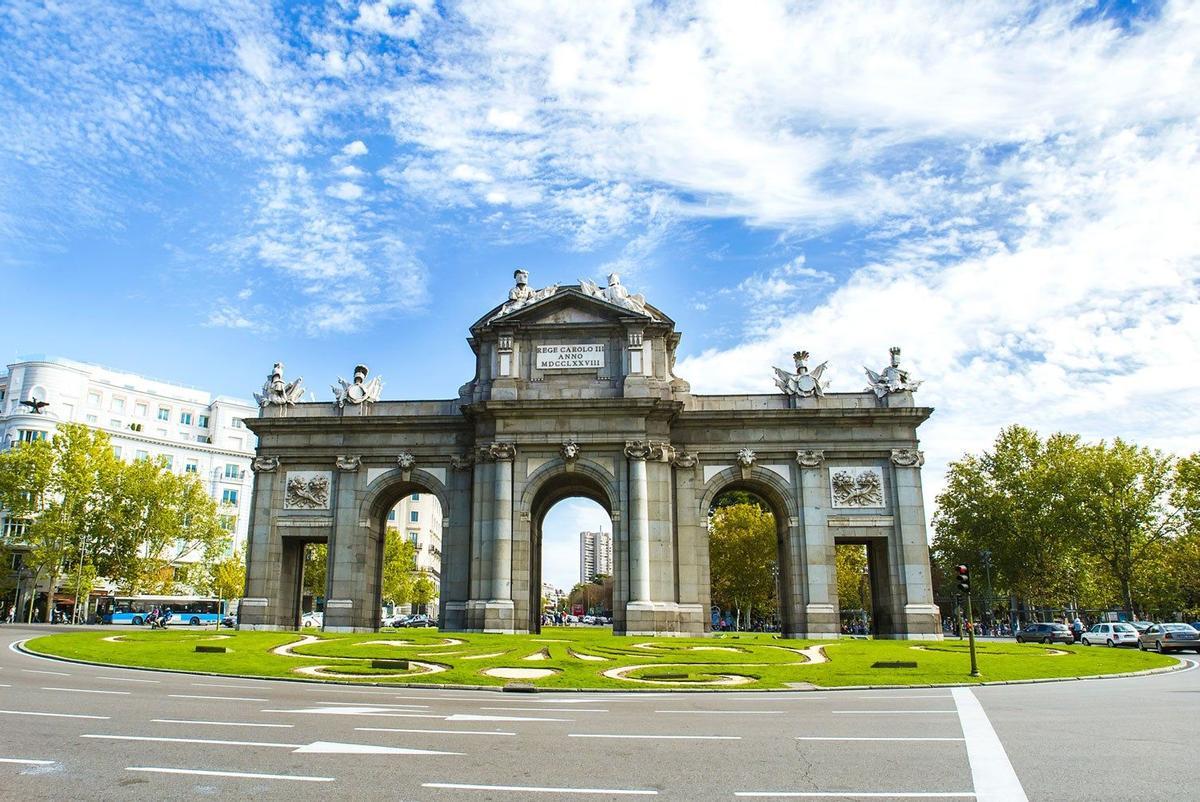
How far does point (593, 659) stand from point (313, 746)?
19.9 m

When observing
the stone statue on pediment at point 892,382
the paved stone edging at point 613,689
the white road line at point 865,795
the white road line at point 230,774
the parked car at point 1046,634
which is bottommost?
the parked car at point 1046,634

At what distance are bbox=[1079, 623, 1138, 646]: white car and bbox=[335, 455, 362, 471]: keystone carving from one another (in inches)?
1945

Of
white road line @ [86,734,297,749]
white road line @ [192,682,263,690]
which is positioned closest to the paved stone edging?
white road line @ [192,682,263,690]

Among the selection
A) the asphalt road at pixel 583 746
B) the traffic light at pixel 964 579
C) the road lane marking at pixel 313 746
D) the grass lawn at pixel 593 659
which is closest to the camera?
the asphalt road at pixel 583 746

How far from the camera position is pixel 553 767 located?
1157 cm

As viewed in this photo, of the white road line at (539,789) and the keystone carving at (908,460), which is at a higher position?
the keystone carving at (908,460)

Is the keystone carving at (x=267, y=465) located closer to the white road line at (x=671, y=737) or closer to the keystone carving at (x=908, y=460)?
the keystone carving at (x=908, y=460)

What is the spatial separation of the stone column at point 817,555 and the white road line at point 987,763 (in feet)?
94.2

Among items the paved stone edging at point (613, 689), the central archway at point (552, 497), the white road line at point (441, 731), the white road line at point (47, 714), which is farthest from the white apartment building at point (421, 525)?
the white road line at point (441, 731)

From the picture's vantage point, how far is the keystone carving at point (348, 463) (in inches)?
1978

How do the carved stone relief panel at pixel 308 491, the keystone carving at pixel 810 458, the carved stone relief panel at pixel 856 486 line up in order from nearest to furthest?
the carved stone relief panel at pixel 856 486 → the keystone carving at pixel 810 458 → the carved stone relief panel at pixel 308 491

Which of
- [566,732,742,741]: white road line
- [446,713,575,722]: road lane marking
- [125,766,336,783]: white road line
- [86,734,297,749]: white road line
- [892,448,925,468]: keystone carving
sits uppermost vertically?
[892,448,925,468]: keystone carving

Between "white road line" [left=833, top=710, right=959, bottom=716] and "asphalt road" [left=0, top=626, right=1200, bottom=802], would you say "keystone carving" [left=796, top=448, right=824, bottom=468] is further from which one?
"white road line" [left=833, top=710, right=959, bottom=716]

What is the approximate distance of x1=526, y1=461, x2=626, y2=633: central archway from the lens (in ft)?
152
